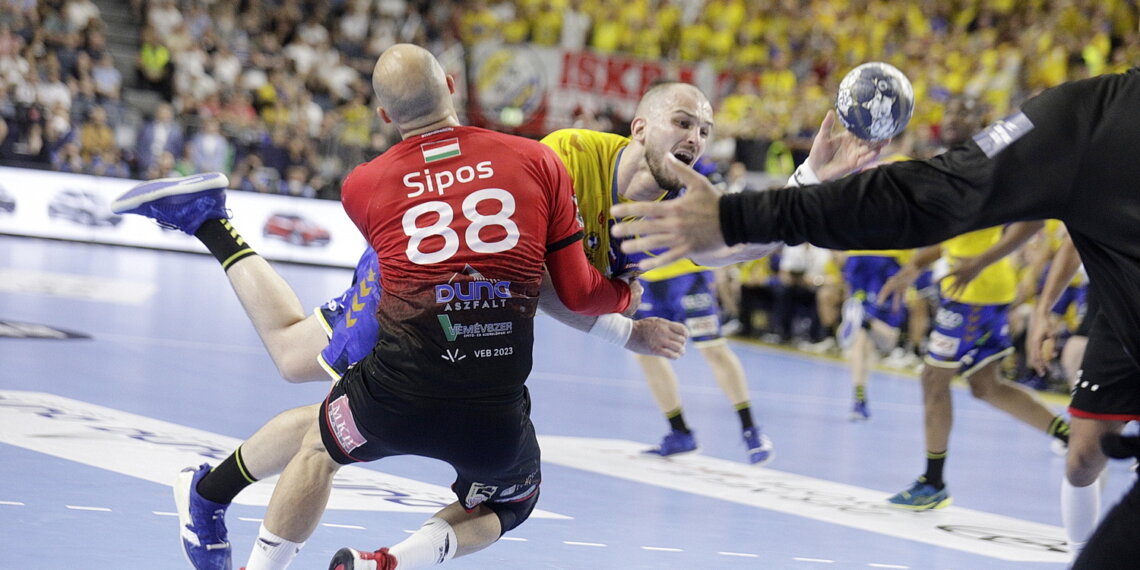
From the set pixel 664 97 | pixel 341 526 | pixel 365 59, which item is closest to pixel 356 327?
pixel 341 526

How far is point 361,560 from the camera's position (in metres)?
3.56

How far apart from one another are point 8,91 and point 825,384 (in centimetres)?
1279

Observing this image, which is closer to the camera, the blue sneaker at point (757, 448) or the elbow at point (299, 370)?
the elbow at point (299, 370)

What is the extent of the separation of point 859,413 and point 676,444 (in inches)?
106

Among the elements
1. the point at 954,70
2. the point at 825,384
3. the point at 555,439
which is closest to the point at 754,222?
the point at 555,439

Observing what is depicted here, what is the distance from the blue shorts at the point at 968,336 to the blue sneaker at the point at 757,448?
1102 millimetres

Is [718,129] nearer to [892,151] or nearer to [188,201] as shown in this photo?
[892,151]

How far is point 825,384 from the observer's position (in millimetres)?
11711

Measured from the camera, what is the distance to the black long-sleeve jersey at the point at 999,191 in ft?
8.35

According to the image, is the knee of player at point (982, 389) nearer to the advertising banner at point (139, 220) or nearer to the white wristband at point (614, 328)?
the white wristband at point (614, 328)

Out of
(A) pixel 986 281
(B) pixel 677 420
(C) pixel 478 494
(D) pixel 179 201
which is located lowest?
(B) pixel 677 420

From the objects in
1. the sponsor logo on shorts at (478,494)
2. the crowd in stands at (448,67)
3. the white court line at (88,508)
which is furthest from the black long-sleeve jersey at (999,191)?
the crowd in stands at (448,67)

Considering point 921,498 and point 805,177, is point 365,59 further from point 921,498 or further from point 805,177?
point 805,177

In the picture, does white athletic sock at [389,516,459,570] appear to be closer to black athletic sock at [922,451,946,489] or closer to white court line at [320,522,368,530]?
white court line at [320,522,368,530]
